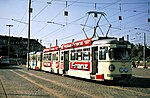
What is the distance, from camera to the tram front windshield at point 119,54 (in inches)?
658

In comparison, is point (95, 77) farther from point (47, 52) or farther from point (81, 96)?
point (47, 52)

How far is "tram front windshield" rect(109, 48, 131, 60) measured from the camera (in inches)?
658

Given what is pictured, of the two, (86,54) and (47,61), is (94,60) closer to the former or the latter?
(86,54)

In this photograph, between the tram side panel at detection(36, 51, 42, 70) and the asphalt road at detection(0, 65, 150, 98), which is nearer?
the asphalt road at detection(0, 65, 150, 98)

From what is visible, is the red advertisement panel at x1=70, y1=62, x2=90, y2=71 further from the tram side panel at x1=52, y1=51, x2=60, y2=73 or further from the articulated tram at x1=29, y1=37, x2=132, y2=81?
the tram side panel at x1=52, y1=51, x2=60, y2=73

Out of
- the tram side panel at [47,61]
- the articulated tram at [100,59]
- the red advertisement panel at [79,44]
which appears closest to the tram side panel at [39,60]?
the tram side panel at [47,61]

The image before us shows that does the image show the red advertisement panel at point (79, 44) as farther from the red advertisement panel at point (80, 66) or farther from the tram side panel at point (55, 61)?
the tram side panel at point (55, 61)

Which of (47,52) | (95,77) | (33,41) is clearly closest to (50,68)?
(47,52)

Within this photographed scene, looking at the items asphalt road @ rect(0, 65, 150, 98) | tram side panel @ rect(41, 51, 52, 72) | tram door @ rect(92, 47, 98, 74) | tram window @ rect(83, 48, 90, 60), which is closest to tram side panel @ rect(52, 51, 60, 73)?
tram side panel @ rect(41, 51, 52, 72)

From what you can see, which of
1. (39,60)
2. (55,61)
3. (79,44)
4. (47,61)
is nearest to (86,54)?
(79,44)

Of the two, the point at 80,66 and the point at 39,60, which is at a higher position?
the point at 39,60

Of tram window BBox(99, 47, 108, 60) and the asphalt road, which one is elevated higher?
tram window BBox(99, 47, 108, 60)

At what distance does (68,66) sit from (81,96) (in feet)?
40.5

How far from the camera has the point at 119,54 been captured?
17.0 metres
